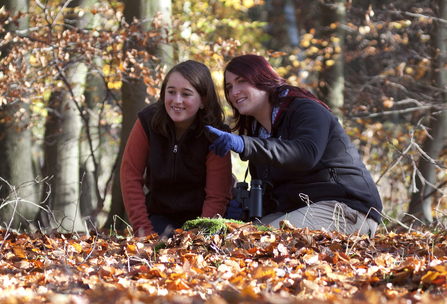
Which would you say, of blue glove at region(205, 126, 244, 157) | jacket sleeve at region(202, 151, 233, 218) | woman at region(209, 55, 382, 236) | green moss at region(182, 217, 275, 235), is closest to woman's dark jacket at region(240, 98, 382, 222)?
woman at region(209, 55, 382, 236)

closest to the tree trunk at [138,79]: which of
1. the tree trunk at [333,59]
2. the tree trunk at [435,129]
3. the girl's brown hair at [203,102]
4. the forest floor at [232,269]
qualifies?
the girl's brown hair at [203,102]

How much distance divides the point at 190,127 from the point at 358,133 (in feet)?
19.9

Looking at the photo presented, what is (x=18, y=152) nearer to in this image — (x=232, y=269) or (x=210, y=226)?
(x=210, y=226)

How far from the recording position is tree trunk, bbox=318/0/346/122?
26.0ft

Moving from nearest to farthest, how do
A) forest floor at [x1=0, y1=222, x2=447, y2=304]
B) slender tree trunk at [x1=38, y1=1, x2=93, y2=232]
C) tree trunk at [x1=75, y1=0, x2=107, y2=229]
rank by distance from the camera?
forest floor at [x1=0, y1=222, x2=447, y2=304], slender tree trunk at [x1=38, y1=1, x2=93, y2=232], tree trunk at [x1=75, y1=0, x2=107, y2=229]

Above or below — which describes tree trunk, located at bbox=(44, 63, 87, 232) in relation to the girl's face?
below

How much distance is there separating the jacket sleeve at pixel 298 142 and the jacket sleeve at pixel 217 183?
593mm

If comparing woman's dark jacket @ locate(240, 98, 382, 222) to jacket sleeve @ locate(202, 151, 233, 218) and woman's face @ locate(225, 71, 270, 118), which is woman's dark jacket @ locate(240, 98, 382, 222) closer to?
woman's face @ locate(225, 71, 270, 118)

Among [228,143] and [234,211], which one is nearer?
[228,143]

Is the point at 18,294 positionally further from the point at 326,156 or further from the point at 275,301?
the point at 326,156

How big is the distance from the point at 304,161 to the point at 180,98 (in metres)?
1.22

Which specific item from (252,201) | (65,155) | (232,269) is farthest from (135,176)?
(65,155)

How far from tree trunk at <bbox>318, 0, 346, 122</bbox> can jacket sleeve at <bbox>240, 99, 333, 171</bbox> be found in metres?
4.44

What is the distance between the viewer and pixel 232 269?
2373 millimetres
